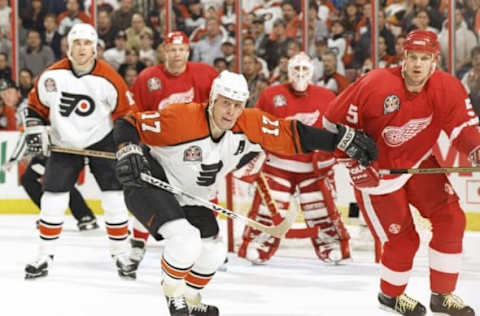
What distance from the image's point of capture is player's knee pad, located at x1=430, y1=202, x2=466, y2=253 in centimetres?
351

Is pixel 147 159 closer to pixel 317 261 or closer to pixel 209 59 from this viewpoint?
pixel 317 261

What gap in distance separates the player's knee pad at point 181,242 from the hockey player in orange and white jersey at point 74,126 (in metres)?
1.24

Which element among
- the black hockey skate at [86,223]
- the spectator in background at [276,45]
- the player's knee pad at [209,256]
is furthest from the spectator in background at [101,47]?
the player's knee pad at [209,256]

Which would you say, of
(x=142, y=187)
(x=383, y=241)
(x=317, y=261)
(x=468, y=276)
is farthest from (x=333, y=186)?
(x=142, y=187)

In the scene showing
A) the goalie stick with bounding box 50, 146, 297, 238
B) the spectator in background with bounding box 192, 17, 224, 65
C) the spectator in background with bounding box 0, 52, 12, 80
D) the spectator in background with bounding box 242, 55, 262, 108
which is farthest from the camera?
the spectator in background with bounding box 0, 52, 12, 80

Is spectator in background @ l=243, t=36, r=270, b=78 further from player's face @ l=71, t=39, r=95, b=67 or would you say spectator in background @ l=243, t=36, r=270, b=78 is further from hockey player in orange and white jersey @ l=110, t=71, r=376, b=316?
hockey player in orange and white jersey @ l=110, t=71, r=376, b=316

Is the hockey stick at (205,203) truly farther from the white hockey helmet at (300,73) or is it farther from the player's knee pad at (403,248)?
the white hockey helmet at (300,73)

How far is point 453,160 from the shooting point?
584 centimetres

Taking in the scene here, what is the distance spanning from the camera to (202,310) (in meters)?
3.64

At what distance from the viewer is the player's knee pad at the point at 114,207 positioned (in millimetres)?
4656

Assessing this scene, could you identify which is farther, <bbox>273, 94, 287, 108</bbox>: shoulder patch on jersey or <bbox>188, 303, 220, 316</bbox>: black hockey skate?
<bbox>273, 94, 287, 108</bbox>: shoulder patch on jersey

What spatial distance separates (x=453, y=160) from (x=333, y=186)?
97 cm

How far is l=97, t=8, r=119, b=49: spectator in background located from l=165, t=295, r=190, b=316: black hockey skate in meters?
4.31

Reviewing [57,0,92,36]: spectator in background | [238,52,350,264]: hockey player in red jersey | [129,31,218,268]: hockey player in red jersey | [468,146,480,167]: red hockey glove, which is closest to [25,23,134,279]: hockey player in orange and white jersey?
[129,31,218,268]: hockey player in red jersey
